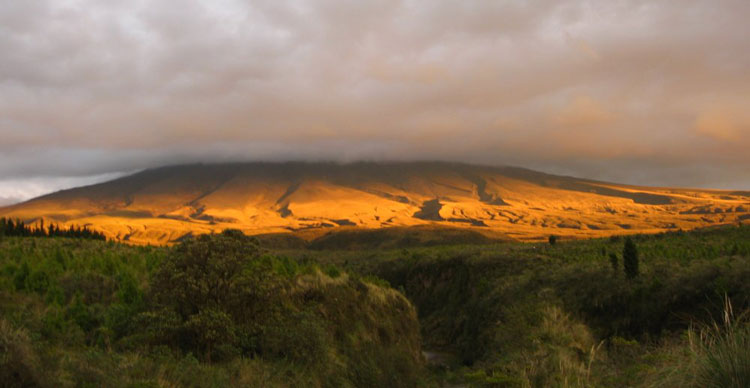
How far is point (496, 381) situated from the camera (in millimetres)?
9859

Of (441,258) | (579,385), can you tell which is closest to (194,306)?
(579,385)

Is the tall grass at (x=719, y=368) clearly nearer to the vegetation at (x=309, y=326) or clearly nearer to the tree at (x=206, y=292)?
the vegetation at (x=309, y=326)

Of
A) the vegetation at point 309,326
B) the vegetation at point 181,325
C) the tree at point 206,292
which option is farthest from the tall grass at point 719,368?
the tree at point 206,292

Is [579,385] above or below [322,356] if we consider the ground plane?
above

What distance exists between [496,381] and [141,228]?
146 m

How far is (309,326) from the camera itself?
12.8 metres

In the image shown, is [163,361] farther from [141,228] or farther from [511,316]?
[141,228]

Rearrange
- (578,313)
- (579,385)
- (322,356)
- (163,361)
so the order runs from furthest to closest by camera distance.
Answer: (578,313) < (322,356) < (163,361) < (579,385)

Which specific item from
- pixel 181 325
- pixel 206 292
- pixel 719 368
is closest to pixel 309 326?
pixel 206 292

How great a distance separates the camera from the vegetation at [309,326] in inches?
305

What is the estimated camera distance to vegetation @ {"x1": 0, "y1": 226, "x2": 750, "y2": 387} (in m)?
7.74

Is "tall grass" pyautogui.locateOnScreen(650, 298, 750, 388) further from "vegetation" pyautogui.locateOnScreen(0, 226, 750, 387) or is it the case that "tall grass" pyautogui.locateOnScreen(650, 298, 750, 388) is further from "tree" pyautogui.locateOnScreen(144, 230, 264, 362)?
"tree" pyautogui.locateOnScreen(144, 230, 264, 362)

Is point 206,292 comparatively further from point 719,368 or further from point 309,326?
point 719,368

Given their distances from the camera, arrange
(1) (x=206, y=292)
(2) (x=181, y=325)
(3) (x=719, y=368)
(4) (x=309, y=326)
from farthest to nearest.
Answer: (4) (x=309, y=326) < (1) (x=206, y=292) < (2) (x=181, y=325) < (3) (x=719, y=368)
